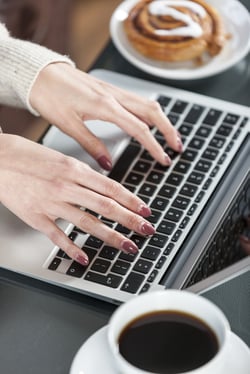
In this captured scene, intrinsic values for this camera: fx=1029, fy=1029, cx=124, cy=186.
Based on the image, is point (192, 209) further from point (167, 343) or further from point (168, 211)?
point (167, 343)

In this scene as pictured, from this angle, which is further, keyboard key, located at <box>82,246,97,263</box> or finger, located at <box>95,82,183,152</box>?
finger, located at <box>95,82,183,152</box>

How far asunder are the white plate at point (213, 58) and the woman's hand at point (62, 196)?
27cm

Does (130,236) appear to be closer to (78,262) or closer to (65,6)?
(78,262)

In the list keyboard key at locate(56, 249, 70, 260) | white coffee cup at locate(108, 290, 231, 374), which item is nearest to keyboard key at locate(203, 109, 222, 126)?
keyboard key at locate(56, 249, 70, 260)

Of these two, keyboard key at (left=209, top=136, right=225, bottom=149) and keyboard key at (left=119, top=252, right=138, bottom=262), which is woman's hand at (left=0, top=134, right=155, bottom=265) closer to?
keyboard key at (left=119, top=252, right=138, bottom=262)

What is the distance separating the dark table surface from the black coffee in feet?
0.49

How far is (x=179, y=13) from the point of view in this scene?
4.95 ft

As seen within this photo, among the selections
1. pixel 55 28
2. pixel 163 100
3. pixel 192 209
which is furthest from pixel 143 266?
pixel 55 28

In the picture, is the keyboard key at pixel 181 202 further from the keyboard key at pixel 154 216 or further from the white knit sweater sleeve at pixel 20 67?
the white knit sweater sleeve at pixel 20 67

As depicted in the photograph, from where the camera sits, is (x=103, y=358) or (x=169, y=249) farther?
(x=169, y=249)

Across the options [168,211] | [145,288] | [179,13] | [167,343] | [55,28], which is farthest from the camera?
[55,28]

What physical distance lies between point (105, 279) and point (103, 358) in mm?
193

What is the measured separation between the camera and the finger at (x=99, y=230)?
1.22 meters

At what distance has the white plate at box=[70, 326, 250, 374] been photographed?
1022 millimetres
